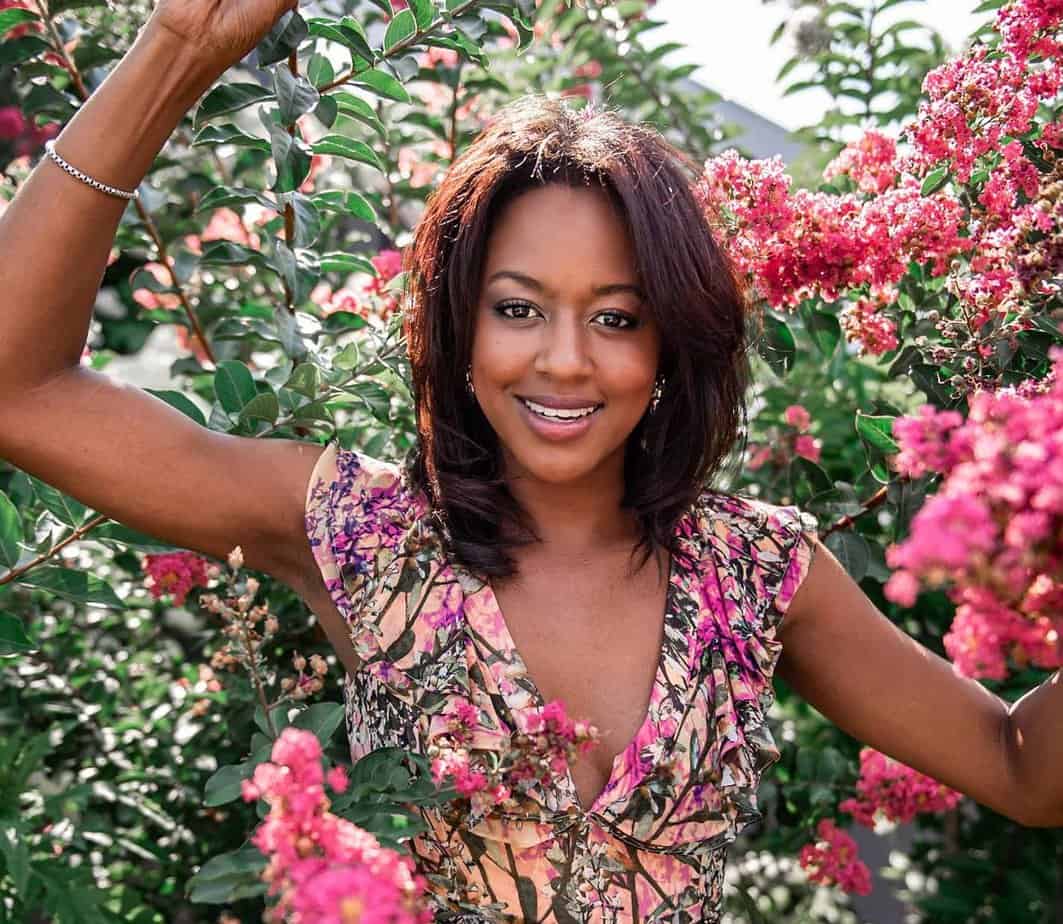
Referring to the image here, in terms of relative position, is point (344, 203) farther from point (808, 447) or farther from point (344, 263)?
point (808, 447)

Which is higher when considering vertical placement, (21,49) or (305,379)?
(21,49)

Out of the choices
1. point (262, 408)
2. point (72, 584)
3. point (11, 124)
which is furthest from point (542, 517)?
point (11, 124)

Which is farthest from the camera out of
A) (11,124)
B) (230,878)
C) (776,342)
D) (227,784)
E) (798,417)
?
(11,124)

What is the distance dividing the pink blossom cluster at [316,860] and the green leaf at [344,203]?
1118 mm

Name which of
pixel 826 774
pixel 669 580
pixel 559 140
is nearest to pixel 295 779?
pixel 669 580

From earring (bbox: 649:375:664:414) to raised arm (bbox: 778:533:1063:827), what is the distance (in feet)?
0.94

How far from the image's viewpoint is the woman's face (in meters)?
1.47

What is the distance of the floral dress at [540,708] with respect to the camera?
1436mm

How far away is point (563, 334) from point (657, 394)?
295mm

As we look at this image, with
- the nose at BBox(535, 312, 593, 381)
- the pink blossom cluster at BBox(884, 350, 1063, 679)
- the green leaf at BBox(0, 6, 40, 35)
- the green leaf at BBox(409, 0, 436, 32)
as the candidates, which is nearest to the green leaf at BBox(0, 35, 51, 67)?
the green leaf at BBox(0, 6, 40, 35)

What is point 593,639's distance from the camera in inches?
60.9

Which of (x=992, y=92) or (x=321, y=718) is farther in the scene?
(x=992, y=92)

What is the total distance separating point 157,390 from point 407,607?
1.46ft

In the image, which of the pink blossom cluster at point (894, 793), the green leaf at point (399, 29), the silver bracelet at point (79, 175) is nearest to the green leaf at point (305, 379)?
the silver bracelet at point (79, 175)
